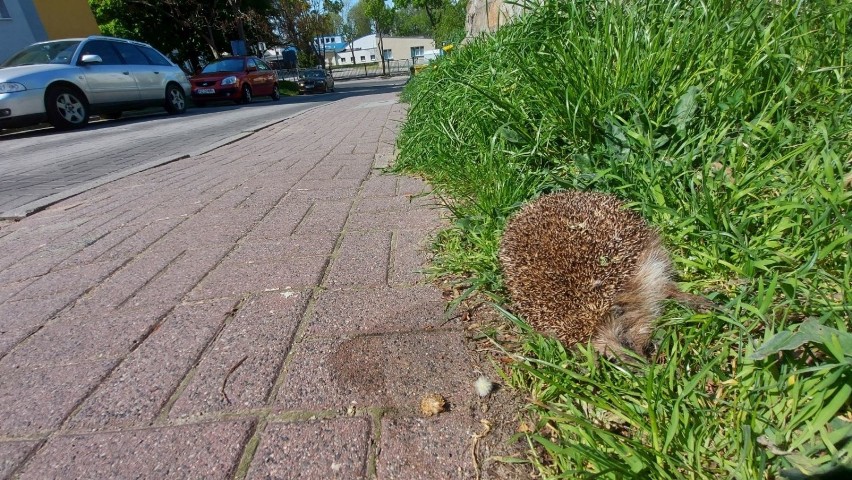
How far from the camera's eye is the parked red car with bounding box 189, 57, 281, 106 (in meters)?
17.6

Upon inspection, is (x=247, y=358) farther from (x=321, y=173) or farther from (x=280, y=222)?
(x=321, y=173)

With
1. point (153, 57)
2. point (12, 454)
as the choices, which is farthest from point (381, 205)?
point (153, 57)

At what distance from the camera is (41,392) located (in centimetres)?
168

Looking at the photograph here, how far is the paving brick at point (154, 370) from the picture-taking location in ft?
5.03

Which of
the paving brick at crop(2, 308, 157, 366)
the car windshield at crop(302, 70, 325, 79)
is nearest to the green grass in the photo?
the paving brick at crop(2, 308, 157, 366)

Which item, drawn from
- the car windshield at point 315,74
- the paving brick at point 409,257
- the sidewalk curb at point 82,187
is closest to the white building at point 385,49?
the car windshield at point 315,74

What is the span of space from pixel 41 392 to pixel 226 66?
19743mm

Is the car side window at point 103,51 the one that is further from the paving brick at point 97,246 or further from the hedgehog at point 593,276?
the hedgehog at point 593,276

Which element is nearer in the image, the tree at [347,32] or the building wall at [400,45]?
the building wall at [400,45]

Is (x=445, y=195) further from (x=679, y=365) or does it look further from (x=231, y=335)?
(x=679, y=365)

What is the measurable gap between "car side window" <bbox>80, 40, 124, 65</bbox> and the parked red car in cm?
598

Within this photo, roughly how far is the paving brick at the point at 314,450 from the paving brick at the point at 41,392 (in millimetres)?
784

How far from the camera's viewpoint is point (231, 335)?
75.4 inches

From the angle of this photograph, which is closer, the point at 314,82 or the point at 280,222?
the point at 280,222
